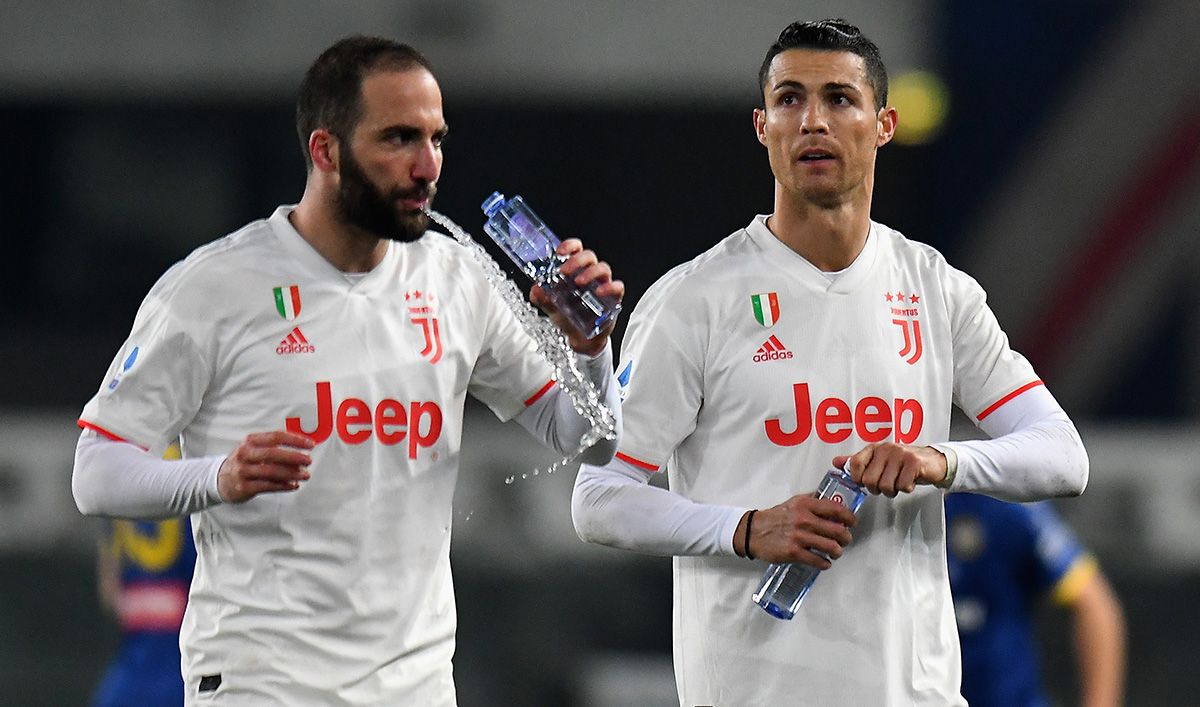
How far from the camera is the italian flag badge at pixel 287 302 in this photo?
396 cm

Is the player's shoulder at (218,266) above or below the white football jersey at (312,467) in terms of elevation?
above

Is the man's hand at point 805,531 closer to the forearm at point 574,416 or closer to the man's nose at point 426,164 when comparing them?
the forearm at point 574,416

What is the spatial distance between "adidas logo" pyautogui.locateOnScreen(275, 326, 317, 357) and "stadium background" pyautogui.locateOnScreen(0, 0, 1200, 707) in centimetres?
614

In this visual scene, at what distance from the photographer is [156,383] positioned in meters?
3.87

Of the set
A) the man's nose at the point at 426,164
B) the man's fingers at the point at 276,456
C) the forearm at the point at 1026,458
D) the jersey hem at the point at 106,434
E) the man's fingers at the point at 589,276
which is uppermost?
the man's nose at the point at 426,164

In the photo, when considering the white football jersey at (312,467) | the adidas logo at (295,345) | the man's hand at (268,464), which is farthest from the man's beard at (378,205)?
the man's hand at (268,464)

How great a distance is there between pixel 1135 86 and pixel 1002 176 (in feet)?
3.18

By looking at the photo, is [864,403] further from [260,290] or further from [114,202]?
Answer: [114,202]

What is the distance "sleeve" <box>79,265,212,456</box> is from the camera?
3.87 meters

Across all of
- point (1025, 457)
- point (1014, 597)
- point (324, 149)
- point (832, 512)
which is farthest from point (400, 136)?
point (1014, 597)

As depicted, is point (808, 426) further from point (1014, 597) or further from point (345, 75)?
point (1014, 597)

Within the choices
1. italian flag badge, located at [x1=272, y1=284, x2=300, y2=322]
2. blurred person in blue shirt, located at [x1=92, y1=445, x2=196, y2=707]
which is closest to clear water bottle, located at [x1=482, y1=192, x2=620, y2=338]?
italian flag badge, located at [x1=272, y1=284, x2=300, y2=322]

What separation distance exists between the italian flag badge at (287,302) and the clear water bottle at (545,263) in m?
0.44

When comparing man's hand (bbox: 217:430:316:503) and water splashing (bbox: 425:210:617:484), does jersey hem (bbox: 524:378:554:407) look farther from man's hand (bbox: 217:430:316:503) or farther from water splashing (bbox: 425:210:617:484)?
man's hand (bbox: 217:430:316:503)
